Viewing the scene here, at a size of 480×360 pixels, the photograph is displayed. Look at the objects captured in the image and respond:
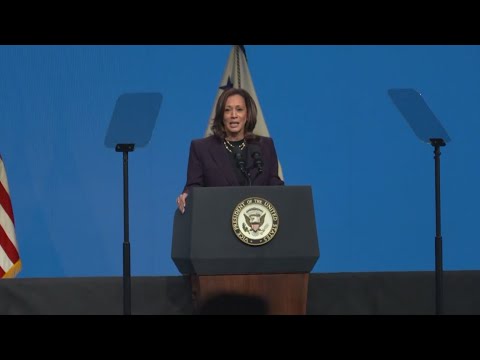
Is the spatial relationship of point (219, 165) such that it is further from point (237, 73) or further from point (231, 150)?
point (237, 73)

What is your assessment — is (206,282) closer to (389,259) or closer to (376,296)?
(376,296)

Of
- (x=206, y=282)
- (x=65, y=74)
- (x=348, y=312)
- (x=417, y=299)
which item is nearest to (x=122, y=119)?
(x=206, y=282)

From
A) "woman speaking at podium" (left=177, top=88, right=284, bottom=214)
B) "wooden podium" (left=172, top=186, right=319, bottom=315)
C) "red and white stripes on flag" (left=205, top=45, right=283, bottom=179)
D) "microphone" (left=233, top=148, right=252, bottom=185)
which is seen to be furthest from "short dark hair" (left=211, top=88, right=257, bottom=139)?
"red and white stripes on flag" (left=205, top=45, right=283, bottom=179)

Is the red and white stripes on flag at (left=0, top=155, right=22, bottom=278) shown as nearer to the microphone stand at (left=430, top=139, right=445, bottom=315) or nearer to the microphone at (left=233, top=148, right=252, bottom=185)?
the microphone at (left=233, top=148, right=252, bottom=185)

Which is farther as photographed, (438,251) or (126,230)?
(438,251)

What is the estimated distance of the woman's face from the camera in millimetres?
3438

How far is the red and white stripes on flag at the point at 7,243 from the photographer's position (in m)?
4.35

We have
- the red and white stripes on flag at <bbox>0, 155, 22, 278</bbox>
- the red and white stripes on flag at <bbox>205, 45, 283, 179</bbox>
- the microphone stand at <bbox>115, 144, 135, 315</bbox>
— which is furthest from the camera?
the red and white stripes on flag at <bbox>205, 45, 283, 179</bbox>

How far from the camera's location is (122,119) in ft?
10.5

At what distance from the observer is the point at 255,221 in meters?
3.05

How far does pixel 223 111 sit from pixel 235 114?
0.06 m

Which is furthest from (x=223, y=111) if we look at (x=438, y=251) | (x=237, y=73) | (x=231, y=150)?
(x=237, y=73)

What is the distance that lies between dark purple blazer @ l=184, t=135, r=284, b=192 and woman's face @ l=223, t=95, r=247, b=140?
8 centimetres

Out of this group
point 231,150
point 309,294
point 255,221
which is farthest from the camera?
point 309,294
